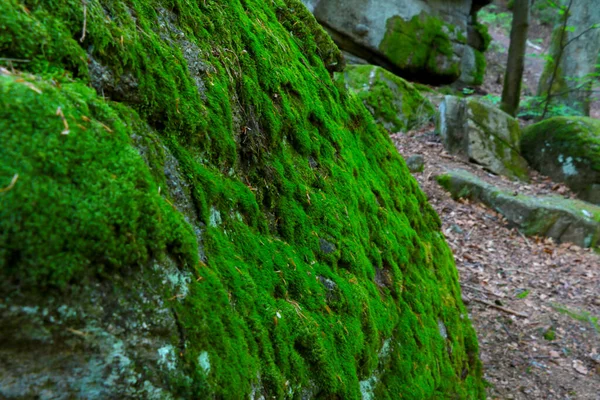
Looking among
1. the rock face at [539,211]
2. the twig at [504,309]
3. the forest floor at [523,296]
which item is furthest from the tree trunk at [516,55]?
the twig at [504,309]

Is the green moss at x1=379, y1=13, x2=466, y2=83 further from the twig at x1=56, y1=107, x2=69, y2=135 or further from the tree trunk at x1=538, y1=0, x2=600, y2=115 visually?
the twig at x1=56, y1=107, x2=69, y2=135

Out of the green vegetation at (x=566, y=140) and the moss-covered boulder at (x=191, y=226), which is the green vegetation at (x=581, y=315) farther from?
the green vegetation at (x=566, y=140)

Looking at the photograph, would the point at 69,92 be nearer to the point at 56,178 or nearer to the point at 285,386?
the point at 56,178

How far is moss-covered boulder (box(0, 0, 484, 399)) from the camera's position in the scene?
1162 millimetres

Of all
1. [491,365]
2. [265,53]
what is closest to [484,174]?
[491,365]

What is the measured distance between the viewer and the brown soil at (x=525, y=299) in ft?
15.8

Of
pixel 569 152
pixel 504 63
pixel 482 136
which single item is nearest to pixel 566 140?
pixel 569 152

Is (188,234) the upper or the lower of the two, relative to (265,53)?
lower

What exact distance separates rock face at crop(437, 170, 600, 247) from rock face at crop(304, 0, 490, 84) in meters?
7.30

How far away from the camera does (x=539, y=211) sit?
7.82 m

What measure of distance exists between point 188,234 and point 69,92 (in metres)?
0.59

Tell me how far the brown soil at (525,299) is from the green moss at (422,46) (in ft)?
21.3

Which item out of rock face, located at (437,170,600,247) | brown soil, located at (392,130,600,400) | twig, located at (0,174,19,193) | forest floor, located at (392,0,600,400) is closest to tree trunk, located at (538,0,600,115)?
forest floor, located at (392,0,600,400)

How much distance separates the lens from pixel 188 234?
152 cm
